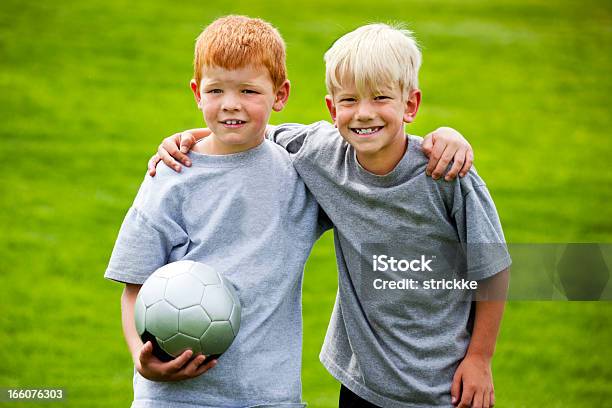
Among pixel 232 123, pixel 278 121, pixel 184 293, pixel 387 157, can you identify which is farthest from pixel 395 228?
pixel 278 121

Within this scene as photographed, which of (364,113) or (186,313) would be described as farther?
(364,113)

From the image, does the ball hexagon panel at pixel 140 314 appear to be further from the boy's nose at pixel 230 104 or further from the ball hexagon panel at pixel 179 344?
the boy's nose at pixel 230 104

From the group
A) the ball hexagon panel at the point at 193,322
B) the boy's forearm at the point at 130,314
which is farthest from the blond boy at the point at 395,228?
the ball hexagon panel at the point at 193,322

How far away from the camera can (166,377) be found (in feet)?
13.0

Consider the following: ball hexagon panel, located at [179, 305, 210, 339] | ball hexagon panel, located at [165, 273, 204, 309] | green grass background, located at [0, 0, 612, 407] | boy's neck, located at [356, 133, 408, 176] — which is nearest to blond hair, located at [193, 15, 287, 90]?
boy's neck, located at [356, 133, 408, 176]

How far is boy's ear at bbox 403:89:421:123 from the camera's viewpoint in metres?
4.19

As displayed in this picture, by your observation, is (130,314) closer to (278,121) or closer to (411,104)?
(411,104)

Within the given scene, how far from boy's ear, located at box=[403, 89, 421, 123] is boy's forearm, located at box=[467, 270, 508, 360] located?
78cm

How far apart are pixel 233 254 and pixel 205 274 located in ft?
0.75

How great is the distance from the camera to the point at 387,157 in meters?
4.13

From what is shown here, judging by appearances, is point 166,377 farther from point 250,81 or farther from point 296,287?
point 250,81

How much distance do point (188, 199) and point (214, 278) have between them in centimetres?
40

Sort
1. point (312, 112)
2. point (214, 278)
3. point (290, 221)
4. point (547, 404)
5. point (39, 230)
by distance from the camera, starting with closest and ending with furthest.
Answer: point (214, 278) → point (290, 221) → point (547, 404) → point (39, 230) → point (312, 112)

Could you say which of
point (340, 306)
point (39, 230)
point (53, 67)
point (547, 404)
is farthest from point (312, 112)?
point (340, 306)
